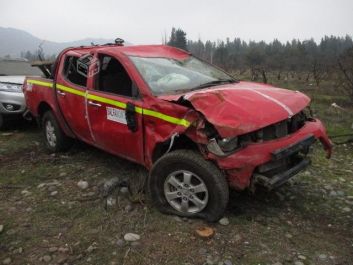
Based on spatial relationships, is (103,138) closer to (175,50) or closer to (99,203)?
(99,203)

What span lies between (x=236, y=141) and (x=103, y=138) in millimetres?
1834

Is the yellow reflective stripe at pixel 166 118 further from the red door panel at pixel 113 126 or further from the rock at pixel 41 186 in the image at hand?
the rock at pixel 41 186

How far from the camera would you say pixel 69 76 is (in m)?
5.44

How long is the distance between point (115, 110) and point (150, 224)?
52.4 inches

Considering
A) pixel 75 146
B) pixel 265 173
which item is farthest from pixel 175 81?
pixel 75 146

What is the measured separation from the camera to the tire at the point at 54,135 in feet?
19.0

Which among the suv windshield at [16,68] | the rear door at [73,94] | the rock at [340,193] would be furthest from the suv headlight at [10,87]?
the rock at [340,193]

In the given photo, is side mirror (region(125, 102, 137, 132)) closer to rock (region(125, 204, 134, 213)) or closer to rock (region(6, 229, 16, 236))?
rock (region(125, 204, 134, 213))

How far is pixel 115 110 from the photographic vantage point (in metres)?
4.37

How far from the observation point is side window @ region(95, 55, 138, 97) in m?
4.38

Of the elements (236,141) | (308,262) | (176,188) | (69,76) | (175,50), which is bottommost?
(308,262)

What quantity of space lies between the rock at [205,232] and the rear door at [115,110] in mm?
1066

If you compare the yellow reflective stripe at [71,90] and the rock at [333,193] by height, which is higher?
the yellow reflective stripe at [71,90]

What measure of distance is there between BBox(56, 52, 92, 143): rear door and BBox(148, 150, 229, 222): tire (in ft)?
5.10
